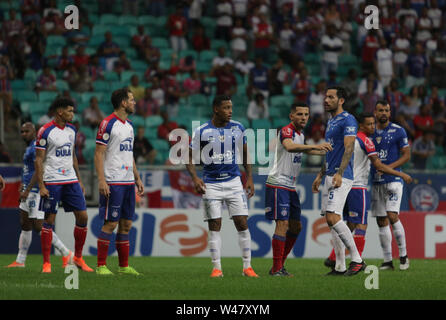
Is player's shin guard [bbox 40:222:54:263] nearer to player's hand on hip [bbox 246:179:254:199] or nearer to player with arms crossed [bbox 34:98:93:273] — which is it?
player with arms crossed [bbox 34:98:93:273]

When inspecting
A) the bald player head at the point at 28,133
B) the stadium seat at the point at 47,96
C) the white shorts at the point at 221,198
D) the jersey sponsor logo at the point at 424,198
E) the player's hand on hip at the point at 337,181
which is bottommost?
the jersey sponsor logo at the point at 424,198

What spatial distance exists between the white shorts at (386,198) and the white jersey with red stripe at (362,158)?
0.53 meters

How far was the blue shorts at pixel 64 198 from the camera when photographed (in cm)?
1110

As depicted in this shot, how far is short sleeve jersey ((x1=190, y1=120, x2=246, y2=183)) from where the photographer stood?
1031 cm

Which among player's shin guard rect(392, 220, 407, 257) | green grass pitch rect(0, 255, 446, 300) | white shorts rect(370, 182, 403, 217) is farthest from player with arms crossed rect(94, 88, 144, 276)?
player's shin guard rect(392, 220, 407, 257)

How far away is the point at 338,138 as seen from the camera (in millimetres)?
10484

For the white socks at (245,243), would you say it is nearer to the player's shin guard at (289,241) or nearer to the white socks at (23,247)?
the player's shin guard at (289,241)

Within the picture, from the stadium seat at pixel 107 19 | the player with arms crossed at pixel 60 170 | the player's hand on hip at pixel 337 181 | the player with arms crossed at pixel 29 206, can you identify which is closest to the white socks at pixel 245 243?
the player's hand on hip at pixel 337 181

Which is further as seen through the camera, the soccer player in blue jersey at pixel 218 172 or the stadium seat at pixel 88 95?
the stadium seat at pixel 88 95

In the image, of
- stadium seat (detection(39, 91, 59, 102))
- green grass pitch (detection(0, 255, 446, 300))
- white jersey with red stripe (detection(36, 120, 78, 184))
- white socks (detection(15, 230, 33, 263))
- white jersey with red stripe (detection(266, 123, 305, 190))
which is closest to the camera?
green grass pitch (detection(0, 255, 446, 300))

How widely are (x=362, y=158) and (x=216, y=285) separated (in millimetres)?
3725

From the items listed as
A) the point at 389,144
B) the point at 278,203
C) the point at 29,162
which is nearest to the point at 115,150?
the point at 278,203

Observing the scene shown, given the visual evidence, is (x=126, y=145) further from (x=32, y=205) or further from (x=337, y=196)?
(x=337, y=196)
